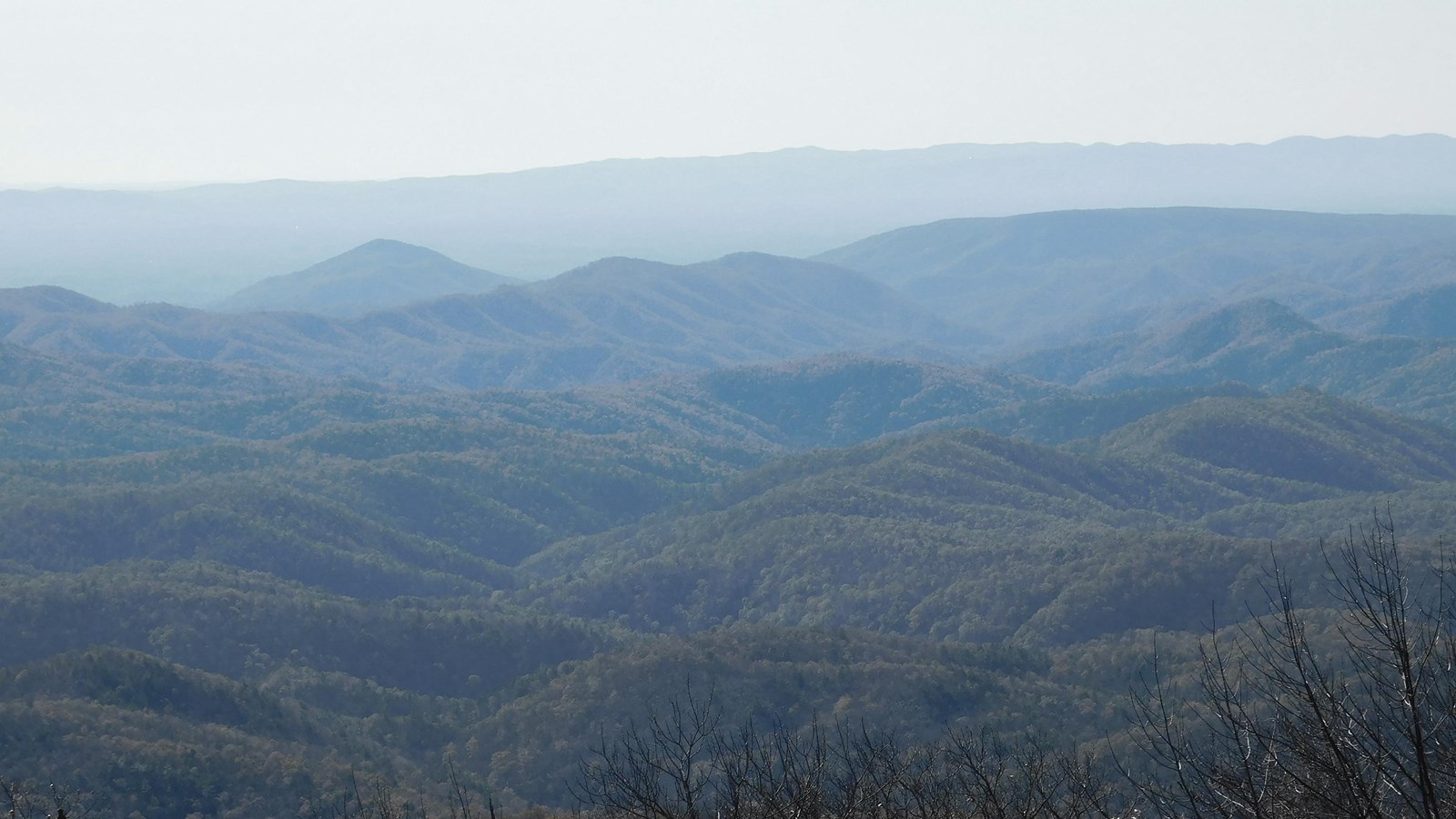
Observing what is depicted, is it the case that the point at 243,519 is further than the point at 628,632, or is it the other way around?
the point at 243,519

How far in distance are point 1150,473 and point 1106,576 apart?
47.4 m

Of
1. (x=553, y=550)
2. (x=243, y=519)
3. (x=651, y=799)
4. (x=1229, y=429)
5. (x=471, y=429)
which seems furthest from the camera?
(x=471, y=429)

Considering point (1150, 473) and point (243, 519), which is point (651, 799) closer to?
point (243, 519)

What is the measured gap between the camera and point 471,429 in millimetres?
156125

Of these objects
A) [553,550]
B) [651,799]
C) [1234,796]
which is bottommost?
[553,550]

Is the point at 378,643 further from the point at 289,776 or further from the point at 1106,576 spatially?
the point at 1106,576

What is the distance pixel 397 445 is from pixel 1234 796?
139368mm

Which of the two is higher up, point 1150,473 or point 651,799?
point 651,799

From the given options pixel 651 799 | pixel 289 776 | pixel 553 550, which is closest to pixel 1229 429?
pixel 553 550

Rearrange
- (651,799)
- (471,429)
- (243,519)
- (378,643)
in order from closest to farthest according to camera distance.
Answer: (651,799)
(378,643)
(243,519)
(471,429)

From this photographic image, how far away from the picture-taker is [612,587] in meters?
105

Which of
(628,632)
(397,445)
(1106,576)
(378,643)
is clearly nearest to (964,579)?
(1106,576)

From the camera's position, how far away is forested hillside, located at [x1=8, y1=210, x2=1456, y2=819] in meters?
54.2

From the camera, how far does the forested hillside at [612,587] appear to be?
54219mm
